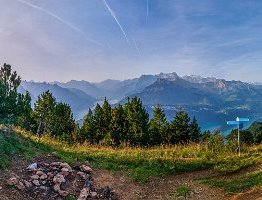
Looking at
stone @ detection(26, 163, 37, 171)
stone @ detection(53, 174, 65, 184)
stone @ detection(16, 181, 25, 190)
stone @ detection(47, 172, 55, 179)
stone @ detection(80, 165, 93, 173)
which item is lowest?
stone @ detection(16, 181, 25, 190)

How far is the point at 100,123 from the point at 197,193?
65944mm

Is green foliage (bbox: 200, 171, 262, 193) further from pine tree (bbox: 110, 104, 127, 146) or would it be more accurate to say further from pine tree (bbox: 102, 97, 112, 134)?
pine tree (bbox: 102, 97, 112, 134)

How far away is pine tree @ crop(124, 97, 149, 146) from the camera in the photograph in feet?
264

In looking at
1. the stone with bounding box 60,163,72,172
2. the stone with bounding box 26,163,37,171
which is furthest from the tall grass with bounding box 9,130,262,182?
the stone with bounding box 26,163,37,171

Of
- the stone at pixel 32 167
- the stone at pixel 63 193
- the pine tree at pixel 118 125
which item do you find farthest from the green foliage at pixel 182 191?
the pine tree at pixel 118 125

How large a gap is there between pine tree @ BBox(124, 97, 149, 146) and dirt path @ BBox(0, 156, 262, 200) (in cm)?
5808

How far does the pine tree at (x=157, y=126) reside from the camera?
3253 inches

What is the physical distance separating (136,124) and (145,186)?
60.5m

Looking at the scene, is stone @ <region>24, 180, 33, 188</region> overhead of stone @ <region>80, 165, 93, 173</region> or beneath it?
beneath

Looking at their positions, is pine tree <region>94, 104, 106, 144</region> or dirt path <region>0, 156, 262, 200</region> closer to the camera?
dirt path <region>0, 156, 262, 200</region>

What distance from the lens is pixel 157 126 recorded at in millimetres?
85938

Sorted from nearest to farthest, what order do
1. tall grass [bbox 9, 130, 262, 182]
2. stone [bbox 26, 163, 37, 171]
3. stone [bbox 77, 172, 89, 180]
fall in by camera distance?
stone [bbox 26, 163, 37, 171] → stone [bbox 77, 172, 89, 180] → tall grass [bbox 9, 130, 262, 182]

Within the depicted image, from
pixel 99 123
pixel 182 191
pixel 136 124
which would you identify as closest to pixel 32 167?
pixel 182 191

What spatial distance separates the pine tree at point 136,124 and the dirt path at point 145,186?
191 feet
